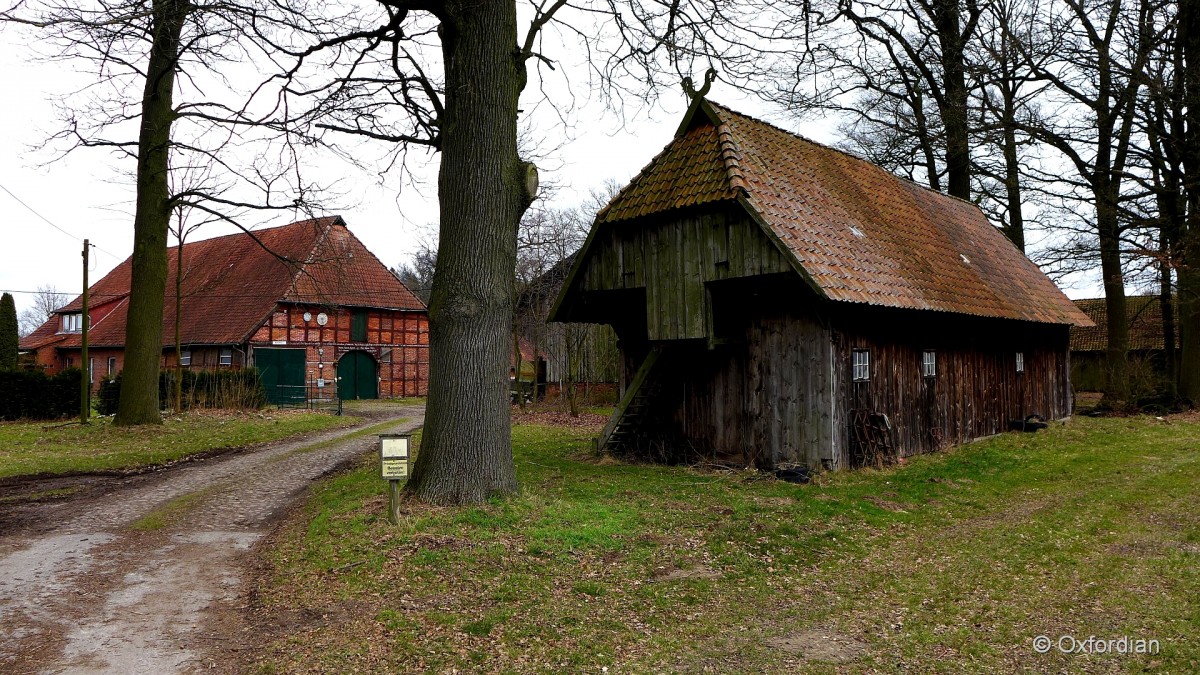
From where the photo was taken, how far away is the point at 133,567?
6895 mm

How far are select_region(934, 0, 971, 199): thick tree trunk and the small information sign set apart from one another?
17.6m

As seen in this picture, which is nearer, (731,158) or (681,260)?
(731,158)

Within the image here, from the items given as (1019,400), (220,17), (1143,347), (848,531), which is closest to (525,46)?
(220,17)

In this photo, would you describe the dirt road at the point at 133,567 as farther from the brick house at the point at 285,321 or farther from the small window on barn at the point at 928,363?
the brick house at the point at 285,321

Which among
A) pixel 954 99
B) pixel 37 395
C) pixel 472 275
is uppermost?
pixel 954 99

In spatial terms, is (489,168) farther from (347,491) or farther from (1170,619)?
(1170,619)

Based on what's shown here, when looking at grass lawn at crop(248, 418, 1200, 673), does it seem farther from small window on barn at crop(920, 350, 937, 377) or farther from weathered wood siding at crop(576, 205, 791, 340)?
small window on barn at crop(920, 350, 937, 377)

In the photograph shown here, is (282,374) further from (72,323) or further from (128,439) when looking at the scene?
(72,323)

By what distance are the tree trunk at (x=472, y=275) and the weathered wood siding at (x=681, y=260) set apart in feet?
12.4

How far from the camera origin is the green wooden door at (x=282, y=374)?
97.5 feet

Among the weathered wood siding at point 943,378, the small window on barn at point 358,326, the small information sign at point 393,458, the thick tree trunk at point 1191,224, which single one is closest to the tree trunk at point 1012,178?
the thick tree trunk at point 1191,224

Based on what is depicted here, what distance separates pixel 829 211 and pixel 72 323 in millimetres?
41252

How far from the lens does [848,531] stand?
8125mm

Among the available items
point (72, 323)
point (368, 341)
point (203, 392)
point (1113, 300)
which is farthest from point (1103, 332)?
point (72, 323)
